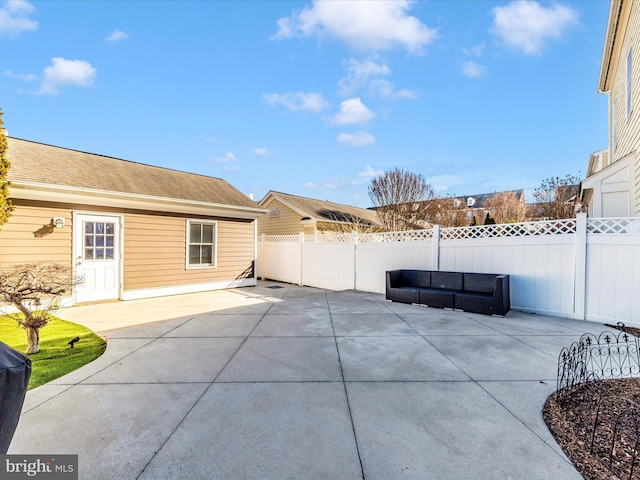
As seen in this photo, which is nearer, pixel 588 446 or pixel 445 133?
pixel 588 446

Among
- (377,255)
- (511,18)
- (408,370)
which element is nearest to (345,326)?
(408,370)

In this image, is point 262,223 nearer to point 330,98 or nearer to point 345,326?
point 330,98

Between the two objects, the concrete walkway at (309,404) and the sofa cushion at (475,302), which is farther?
the sofa cushion at (475,302)

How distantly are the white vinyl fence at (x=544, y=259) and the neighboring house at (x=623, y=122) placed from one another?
1680 millimetres

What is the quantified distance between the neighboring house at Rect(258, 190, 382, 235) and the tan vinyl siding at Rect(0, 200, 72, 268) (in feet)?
29.1

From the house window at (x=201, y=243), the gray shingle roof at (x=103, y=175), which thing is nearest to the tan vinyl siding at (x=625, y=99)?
the gray shingle roof at (x=103, y=175)

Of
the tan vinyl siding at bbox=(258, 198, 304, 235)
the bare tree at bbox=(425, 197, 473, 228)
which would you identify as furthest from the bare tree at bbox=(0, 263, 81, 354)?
the bare tree at bbox=(425, 197, 473, 228)

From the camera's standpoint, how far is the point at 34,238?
6.37 metres

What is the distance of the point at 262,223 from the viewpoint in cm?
1653

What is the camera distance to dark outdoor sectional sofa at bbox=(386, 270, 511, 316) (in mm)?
5922

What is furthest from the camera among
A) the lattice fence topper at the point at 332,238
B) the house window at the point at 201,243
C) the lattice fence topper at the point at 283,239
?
the lattice fence topper at the point at 283,239

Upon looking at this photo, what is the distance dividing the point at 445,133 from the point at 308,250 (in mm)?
9331

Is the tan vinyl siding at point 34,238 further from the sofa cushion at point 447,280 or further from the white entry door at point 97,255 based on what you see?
the sofa cushion at point 447,280

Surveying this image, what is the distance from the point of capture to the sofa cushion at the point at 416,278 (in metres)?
7.51
